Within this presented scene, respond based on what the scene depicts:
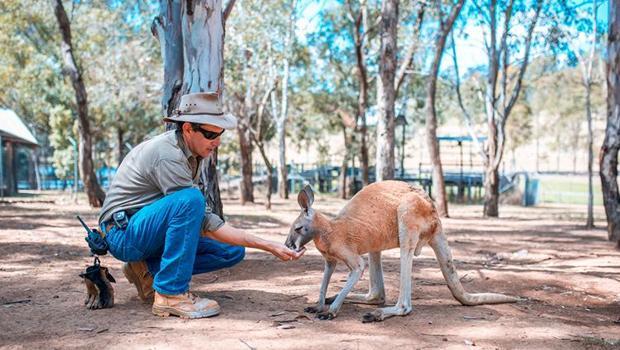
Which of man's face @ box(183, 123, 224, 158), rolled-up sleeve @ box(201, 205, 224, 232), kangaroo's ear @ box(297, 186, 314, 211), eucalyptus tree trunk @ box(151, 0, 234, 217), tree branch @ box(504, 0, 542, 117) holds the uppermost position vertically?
tree branch @ box(504, 0, 542, 117)

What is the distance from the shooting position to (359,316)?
3795 millimetres

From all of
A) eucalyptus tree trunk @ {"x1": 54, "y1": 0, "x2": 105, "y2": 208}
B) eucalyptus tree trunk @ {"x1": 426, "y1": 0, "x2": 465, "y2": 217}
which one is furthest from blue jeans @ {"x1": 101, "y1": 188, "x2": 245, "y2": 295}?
eucalyptus tree trunk @ {"x1": 426, "y1": 0, "x2": 465, "y2": 217}

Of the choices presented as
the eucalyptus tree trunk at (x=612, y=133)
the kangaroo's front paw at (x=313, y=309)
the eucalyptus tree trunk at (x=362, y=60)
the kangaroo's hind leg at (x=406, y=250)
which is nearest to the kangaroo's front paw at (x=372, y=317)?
the kangaroo's hind leg at (x=406, y=250)

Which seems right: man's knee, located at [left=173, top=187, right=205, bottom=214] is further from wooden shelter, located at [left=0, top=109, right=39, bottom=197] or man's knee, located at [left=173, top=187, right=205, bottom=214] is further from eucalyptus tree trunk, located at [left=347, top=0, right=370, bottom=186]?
wooden shelter, located at [left=0, top=109, right=39, bottom=197]

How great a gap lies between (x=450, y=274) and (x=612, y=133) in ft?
17.8

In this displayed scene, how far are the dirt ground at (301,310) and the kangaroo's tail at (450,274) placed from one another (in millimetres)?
67

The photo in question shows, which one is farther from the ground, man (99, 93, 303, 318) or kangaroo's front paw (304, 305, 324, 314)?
man (99, 93, 303, 318)

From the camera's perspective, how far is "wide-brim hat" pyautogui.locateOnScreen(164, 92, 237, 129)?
11.8ft

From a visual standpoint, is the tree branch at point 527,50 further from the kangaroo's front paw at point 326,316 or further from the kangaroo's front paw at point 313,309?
the kangaroo's front paw at point 326,316

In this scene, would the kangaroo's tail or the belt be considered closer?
the belt

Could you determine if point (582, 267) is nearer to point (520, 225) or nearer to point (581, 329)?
point (581, 329)

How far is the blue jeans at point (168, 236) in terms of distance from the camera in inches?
138

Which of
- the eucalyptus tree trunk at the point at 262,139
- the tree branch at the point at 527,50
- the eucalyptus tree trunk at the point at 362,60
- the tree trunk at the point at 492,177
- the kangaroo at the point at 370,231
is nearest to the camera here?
the kangaroo at the point at 370,231

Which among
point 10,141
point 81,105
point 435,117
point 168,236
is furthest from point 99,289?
point 10,141
